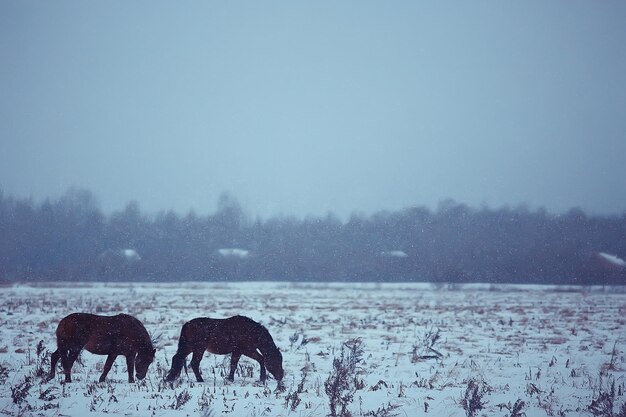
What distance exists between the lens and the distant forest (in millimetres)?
61062

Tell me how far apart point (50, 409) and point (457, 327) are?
1432 cm

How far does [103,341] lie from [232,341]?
2239 millimetres

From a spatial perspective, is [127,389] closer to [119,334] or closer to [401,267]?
[119,334]

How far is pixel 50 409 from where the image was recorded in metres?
7.13

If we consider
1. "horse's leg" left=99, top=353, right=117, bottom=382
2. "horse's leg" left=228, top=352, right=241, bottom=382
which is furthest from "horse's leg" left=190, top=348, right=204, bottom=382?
"horse's leg" left=99, top=353, right=117, bottom=382

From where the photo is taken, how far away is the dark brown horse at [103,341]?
8.91m

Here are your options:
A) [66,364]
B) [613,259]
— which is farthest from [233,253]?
[66,364]

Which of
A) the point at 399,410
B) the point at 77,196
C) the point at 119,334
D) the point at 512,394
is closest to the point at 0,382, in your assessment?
the point at 119,334

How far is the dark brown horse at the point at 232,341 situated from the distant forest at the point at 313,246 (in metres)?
48.7

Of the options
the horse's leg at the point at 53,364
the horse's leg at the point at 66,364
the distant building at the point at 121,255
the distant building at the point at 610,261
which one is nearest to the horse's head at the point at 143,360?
the horse's leg at the point at 66,364

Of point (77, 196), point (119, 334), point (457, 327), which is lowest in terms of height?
point (457, 327)

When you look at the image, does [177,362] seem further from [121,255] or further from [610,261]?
[610,261]

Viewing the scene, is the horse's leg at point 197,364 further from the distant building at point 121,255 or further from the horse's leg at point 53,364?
the distant building at point 121,255

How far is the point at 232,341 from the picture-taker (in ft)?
32.0
